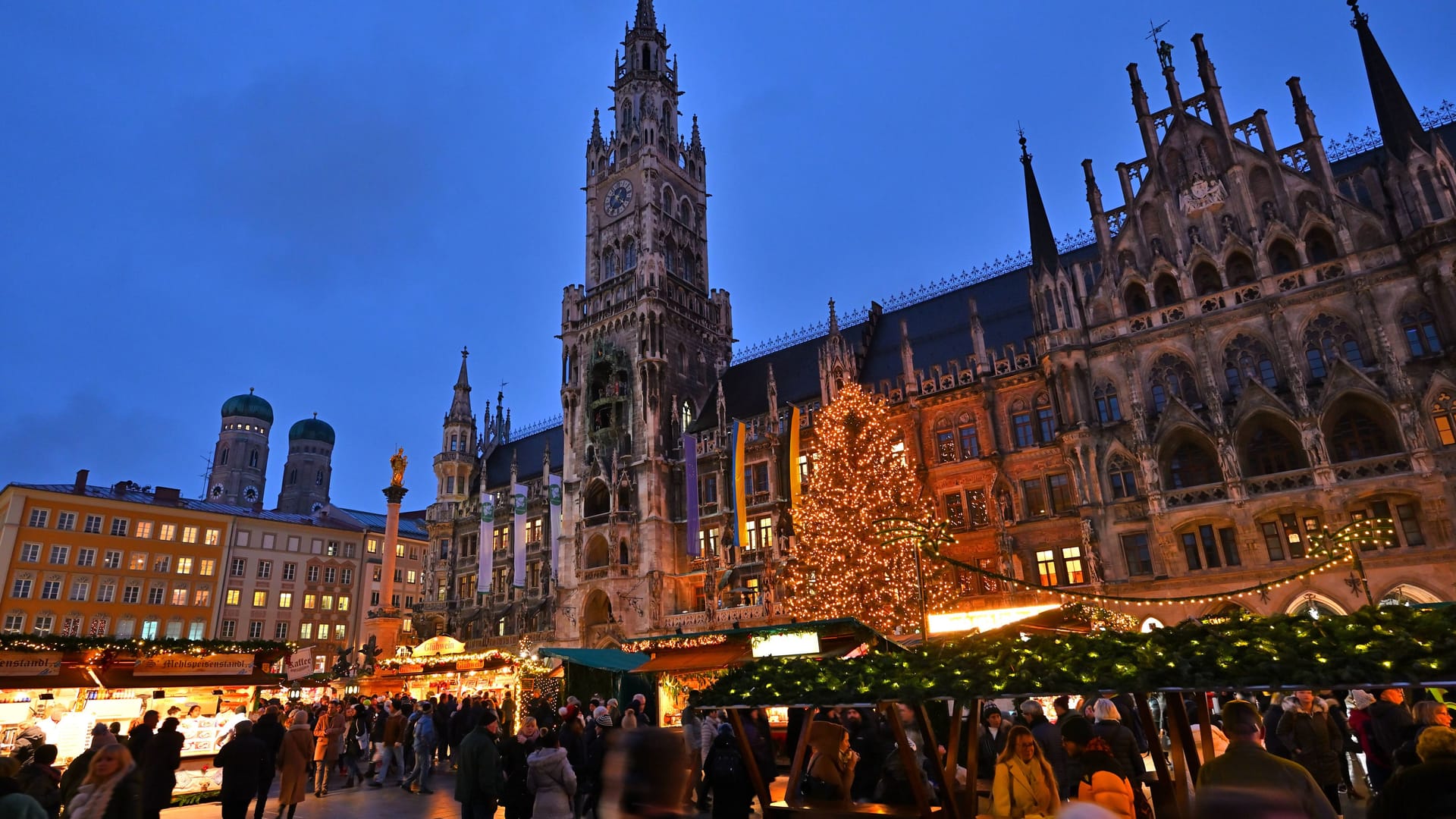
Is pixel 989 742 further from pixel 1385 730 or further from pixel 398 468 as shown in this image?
pixel 398 468

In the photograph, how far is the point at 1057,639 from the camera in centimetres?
889

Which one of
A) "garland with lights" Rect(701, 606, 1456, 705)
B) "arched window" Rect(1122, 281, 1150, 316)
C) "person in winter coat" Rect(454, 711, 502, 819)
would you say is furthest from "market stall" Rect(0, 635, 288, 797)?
"arched window" Rect(1122, 281, 1150, 316)

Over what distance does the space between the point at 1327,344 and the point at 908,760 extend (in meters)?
27.2

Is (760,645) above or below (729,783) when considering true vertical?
above

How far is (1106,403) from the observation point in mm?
31516

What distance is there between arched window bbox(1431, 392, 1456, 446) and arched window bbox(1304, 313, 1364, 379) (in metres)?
2.43

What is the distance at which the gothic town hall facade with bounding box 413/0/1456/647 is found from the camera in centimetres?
2623

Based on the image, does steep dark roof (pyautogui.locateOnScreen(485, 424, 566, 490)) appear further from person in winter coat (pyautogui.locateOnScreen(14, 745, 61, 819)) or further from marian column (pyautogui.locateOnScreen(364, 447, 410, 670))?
person in winter coat (pyautogui.locateOnScreen(14, 745, 61, 819))

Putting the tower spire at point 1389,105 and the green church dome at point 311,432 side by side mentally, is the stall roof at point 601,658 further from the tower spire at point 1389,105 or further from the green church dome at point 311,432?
the green church dome at point 311,432

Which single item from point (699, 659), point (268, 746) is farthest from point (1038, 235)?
point (268, 746)

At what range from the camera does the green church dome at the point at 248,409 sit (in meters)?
109

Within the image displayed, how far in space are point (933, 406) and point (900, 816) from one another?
96.5ft

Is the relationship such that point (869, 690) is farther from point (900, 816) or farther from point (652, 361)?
point (652, 361)

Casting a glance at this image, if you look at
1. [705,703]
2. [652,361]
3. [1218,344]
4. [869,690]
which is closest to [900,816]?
[869,690]
